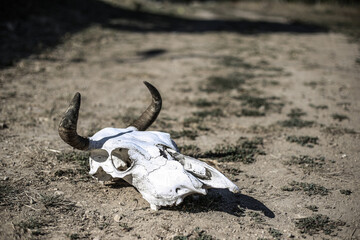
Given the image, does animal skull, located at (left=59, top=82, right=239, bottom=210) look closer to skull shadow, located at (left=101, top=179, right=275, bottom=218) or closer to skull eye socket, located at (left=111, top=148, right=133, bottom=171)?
skull eye socket, located at (left=111, top=148, right=133, bottom=171)

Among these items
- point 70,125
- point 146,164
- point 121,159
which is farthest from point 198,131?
point 70,125

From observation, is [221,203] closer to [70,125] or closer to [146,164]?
[146,164]

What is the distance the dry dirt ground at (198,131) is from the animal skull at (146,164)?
1.07 feet

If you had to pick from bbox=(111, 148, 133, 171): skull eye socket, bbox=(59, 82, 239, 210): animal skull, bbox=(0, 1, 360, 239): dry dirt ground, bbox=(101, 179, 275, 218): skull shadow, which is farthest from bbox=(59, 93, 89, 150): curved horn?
bbox=(101, 179, 275, 218): skull shadow

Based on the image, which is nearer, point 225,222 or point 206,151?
point 225,222

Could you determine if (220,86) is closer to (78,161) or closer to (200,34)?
(78,161)

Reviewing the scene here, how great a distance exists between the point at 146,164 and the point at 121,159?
A: 428mm

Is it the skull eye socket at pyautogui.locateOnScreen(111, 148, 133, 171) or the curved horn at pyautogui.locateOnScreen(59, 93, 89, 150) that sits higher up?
the curved horn at pyautogui.locateOnScreen(59, 93, 89, 150)

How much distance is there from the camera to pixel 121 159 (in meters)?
4.04

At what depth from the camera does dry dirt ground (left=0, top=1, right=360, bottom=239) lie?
3736mm

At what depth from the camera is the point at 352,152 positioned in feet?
18.2

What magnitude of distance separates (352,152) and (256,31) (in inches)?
491

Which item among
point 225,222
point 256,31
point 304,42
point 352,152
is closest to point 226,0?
point 256,31

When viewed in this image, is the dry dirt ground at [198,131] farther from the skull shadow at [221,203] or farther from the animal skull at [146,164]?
the animal skull at [146,164]
